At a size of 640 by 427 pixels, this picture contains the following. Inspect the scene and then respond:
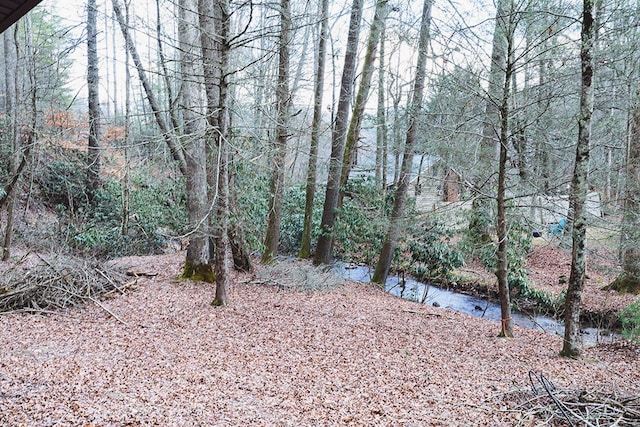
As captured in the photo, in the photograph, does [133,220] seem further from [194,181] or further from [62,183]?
[194,181]

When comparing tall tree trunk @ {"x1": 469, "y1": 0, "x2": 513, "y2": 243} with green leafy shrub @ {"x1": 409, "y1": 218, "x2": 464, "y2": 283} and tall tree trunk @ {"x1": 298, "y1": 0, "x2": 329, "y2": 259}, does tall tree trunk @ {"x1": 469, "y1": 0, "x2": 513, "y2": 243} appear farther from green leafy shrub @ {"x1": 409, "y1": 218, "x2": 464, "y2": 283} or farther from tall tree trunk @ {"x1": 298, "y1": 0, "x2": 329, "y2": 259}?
tall tree trunk @ {"x1": 298, "y1": 0, "x2": 329, "y2": 259}

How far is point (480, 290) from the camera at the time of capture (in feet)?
36.0

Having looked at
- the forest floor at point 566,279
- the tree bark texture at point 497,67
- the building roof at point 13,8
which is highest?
the tree bark texture at point 497,67

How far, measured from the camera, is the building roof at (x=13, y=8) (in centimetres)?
249

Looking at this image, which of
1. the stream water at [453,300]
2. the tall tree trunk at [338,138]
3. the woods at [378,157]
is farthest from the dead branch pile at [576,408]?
the tall tree trunk at [338,138]

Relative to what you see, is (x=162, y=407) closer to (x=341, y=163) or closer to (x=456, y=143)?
(x=456, y=143)

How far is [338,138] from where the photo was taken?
10.3 meters

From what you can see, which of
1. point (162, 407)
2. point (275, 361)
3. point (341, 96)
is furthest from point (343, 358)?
point (341, 96)

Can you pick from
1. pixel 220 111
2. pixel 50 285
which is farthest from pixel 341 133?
pixel 50 285

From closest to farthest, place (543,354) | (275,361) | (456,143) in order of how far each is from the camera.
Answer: (275,361), (543,354), (456,143)

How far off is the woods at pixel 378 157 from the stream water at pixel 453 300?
0.36 feet

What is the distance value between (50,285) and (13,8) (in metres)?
4.90

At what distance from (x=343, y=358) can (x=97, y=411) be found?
8.64 feet

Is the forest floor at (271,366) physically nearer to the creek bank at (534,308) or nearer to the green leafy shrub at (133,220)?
the creek bank at (534,308)
